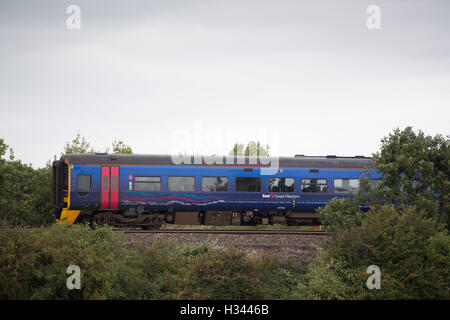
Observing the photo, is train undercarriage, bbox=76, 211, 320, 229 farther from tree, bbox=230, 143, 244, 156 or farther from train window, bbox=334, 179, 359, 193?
tree, bbox=230, 143, 244, 156

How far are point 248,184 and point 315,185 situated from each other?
3353mm

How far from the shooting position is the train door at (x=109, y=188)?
59.2 feet

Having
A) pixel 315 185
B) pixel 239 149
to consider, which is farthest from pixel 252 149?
pixel 315 185

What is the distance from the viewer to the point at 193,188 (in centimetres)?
1850

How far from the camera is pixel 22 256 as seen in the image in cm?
1007

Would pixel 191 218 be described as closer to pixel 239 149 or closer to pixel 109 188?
pixel 109 188

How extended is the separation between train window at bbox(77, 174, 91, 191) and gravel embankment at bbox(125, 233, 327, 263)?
3.55 m

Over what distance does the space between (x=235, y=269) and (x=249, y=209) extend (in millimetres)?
7772

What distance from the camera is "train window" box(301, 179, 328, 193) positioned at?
19.0m

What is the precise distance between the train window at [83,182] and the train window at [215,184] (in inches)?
214
